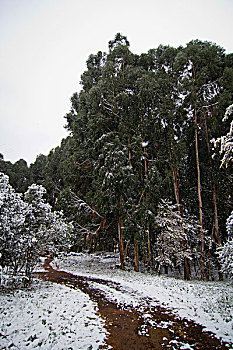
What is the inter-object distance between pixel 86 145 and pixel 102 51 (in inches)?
414

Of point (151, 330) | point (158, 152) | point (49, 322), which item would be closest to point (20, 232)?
point (49, 322)

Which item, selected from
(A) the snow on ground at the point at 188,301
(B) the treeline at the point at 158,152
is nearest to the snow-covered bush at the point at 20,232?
(A) the snow on ground at the point at 188,301

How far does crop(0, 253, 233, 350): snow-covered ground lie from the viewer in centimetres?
420

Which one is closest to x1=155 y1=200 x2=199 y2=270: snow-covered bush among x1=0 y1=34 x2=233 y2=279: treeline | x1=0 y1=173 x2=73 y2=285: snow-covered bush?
x1=0 y1=34 x2=233 y2=279: treeline

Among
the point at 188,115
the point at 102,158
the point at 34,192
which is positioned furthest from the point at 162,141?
the point at 34,192

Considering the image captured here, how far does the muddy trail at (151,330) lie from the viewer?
4176 mm

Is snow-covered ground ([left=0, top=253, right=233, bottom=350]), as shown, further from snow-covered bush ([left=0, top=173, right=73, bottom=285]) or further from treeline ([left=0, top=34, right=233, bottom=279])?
treeline ([left=0, top=34, right=233, bottom=279])

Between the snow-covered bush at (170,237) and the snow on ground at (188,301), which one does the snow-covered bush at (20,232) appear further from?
the snow-covered bush at (170,237)

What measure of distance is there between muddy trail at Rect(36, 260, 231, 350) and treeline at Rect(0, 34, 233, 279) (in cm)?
706

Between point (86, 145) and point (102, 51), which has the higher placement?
point (102, 51)

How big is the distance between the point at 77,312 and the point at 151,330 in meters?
2.08

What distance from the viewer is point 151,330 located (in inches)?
192

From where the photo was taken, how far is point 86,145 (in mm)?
17828

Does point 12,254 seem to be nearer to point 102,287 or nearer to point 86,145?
point 102,287
